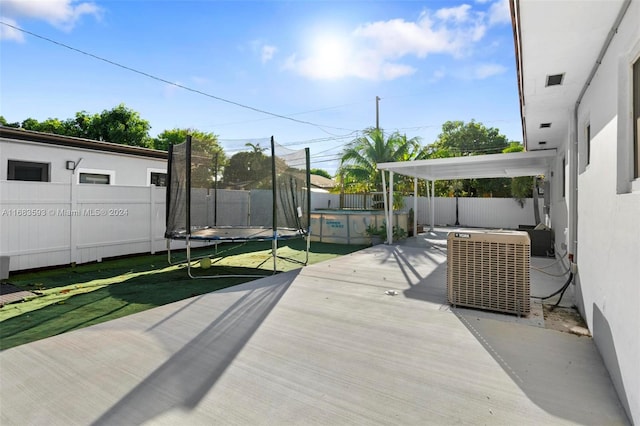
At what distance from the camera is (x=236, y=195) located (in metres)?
9.12

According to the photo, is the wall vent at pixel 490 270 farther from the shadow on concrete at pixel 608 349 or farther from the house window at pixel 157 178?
the house window at pixel 157 178

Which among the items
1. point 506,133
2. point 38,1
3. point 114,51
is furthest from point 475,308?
point 506,133

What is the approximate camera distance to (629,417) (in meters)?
1.83

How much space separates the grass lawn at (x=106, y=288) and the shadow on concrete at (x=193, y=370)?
126 cm

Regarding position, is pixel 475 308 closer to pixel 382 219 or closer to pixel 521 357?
pixel 521 357

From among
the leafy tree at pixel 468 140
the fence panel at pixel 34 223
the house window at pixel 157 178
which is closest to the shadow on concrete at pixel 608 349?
the fence panel at pixel 34 223

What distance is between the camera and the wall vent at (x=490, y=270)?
3633 millimetres

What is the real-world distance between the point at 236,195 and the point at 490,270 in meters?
6.94

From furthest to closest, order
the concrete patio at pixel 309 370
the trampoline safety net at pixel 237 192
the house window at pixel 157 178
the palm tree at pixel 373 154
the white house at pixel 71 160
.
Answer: the palm tree at pixel 373 154
the house window at pixel 157 178
the white house at pixel 71 160
the trampoline safety net at pixel 237 192
the concrete patio at pixel 309 370

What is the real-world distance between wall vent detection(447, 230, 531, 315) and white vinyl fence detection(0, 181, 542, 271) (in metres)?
5.83

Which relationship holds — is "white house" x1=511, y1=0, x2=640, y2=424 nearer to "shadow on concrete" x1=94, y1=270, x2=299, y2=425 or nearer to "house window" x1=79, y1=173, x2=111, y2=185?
"shadow on concrete" x1=94, y1=270, x2=299, y2=425

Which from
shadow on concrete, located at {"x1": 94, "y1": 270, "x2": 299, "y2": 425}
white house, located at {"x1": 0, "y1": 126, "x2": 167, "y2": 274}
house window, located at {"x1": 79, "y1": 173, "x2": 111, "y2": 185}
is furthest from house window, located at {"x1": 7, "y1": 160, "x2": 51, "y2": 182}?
shadow on concrete, located at {"x1": 94, "y1": 270, "x2": 299, "y2": 425}

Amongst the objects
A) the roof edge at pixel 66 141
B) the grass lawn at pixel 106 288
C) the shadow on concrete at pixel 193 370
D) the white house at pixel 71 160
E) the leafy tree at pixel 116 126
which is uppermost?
the leafy tree at pixel 116 126

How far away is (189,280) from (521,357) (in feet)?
15.6
